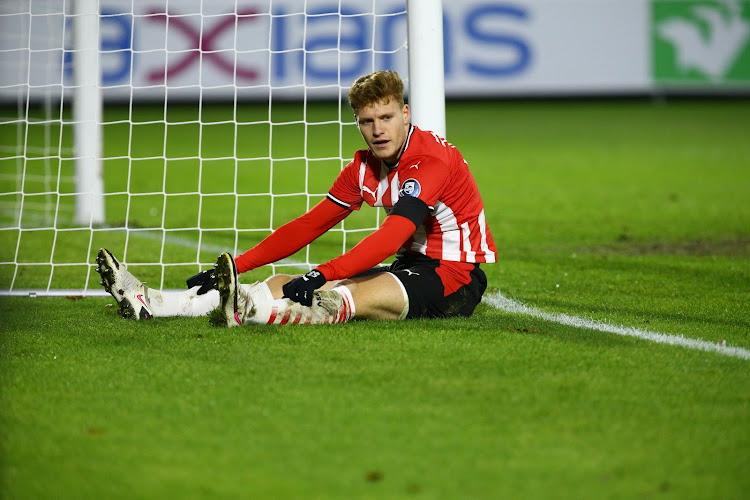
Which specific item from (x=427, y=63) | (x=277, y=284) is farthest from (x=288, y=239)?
(x=427, y=63)

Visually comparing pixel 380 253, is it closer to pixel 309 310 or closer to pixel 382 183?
pixel 309 310

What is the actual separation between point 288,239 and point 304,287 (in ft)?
2.45

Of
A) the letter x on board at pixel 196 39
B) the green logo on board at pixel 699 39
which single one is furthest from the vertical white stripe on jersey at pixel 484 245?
the green logo on board at pixel 699 39

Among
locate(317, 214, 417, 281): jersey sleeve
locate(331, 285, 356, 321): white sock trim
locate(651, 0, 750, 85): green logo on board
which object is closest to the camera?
locate(317, 214, 417, 281): jersey sleeve

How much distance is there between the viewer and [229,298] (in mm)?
4035

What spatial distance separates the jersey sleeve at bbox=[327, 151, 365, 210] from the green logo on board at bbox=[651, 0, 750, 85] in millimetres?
17358

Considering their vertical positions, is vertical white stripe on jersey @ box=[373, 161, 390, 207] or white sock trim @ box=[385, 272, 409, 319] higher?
vertical white stripe on jersey @ box=[373, 161, 390, 207]

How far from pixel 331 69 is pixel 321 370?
15306 mm

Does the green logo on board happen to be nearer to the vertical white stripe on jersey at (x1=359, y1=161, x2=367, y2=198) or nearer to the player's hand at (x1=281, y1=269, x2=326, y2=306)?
the vertical white stripe on jersey at (x1=359, y1=161, x2=367, y2=198)

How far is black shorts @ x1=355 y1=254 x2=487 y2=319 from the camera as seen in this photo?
4.32 m

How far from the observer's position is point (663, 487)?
2.44 m

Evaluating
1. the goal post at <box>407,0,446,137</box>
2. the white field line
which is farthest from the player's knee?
the goal post at <box>407,0,446,137</box>

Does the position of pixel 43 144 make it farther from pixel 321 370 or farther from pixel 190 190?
pixel 321 370

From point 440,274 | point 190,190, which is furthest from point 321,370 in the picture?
point 190,190
